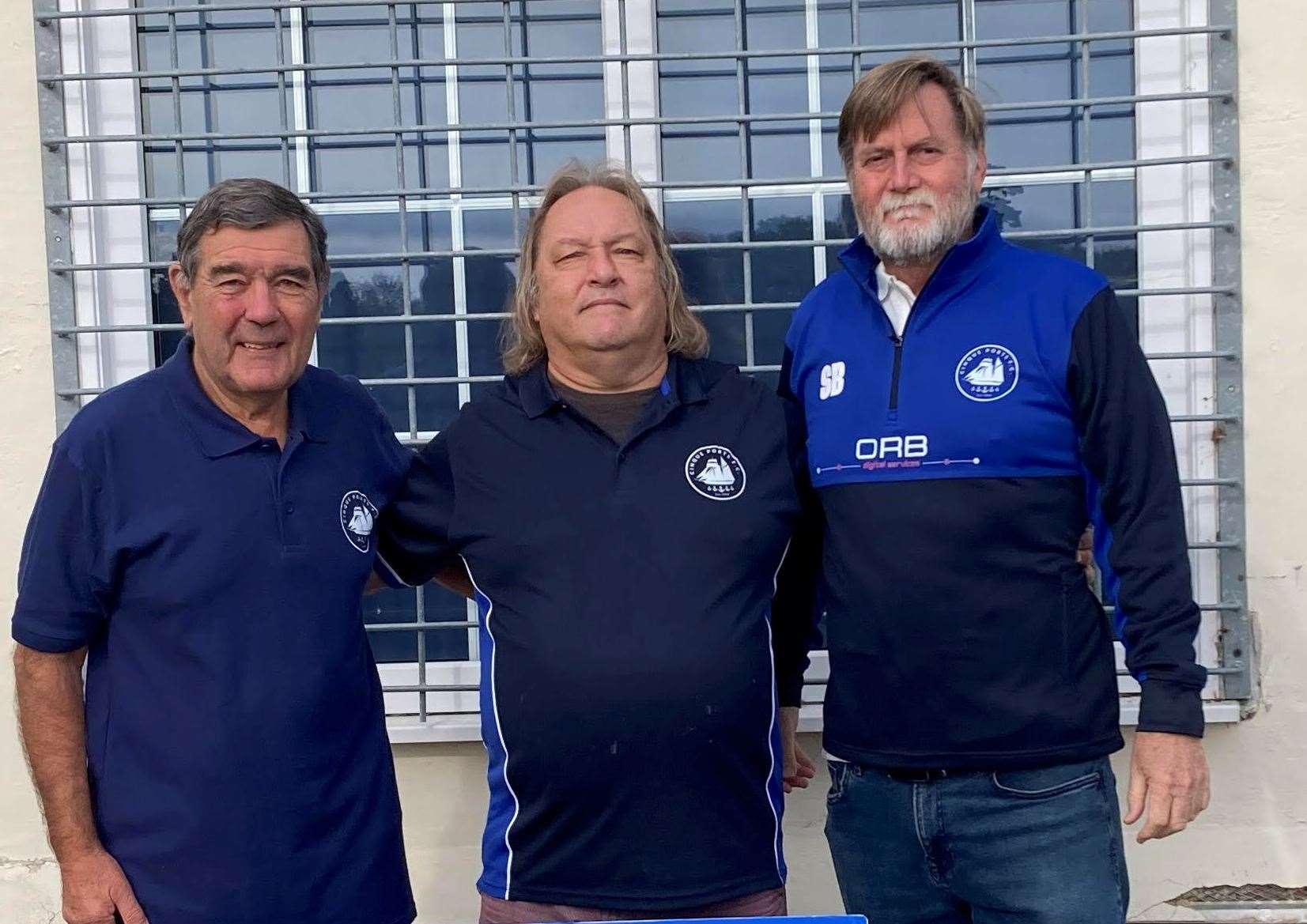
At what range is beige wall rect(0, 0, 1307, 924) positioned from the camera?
274 centimetres

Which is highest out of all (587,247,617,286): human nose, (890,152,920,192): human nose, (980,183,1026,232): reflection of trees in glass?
(980,183,1026,232): reflection of trees in glass

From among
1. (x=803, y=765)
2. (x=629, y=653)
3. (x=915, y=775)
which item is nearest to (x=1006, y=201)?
(x=803, y=765)

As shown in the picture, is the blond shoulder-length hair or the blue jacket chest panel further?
the blond shoulder-length hair

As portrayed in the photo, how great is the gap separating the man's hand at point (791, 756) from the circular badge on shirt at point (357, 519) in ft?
2.59

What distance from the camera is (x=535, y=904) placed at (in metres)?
2.01

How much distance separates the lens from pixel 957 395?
1984 millimetres

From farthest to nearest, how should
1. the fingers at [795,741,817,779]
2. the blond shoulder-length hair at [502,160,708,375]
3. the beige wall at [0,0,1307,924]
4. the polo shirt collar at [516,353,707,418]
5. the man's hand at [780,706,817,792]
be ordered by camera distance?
the beige wall at [0,0,1307,924], the fingers at [795,741,817,779], the man's hand at [780,706,817,792], the blond shoulder-length hair at [502,160,708,375], the polo shirt collar at [516,353,707,418]

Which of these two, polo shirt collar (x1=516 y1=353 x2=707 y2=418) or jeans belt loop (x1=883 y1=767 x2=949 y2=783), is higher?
polo shirt collar (x1=516 y1=353 x2=707 y2=418)

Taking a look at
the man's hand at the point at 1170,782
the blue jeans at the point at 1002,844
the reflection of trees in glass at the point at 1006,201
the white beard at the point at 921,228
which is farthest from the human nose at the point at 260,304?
the reflection of trees in glass at the point at 1006,201

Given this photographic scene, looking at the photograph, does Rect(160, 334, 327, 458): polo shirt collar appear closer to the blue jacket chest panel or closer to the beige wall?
the blue jacket chest panel

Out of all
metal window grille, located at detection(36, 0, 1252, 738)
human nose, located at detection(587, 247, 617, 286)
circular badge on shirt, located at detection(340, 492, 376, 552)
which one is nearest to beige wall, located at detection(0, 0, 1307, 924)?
metal window grille, located at detection(36, 0, 1252, 738)

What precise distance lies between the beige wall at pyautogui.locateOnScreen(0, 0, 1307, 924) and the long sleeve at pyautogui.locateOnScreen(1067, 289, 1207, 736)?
981 millimetres

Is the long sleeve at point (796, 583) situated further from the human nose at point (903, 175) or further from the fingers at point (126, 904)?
the fingers at point (126, 904)

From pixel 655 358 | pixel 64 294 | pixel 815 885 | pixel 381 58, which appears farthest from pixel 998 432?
pixel 64 294
